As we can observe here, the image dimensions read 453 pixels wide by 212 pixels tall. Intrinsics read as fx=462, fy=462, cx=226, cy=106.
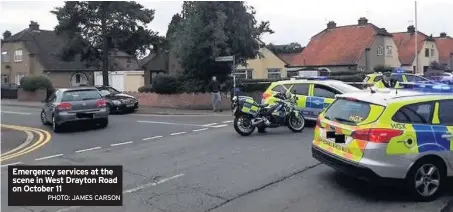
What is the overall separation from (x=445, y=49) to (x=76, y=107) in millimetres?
64735

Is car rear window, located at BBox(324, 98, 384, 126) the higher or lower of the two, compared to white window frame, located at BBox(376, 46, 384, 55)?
lower

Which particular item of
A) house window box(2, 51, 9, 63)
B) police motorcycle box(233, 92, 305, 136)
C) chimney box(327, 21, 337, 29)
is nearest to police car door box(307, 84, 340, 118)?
police motorcycle box(233, 92, 305, 136)

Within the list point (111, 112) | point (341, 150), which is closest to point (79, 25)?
point (111, 112)

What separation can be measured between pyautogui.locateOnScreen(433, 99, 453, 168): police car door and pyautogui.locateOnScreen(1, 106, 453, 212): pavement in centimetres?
66

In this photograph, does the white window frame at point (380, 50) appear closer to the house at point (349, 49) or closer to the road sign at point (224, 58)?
the house at point (349, 49)

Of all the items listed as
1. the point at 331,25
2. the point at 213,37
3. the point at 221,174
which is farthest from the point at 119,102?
the point at 331,25

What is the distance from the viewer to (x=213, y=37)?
858 inches

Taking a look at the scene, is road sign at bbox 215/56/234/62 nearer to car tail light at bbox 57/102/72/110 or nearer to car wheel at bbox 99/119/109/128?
car wheel at bbox 99/119/109/128

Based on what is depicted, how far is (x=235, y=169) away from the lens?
319 inches

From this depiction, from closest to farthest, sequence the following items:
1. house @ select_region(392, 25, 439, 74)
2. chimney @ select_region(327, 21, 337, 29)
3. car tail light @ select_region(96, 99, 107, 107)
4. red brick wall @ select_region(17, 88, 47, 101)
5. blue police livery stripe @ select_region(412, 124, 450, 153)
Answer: blue police livery stripe @ select_region(412, 124, 450, 153) < car tail light @ select_region(96, 99, 107, 107) < red brick wall @ select_region(17, 88, 47, 101) < chimney @ select_region(327, 21, 337, 29) < house @ select_region(392, 25, 439, 74)

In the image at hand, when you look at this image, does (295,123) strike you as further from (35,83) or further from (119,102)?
(35,83)

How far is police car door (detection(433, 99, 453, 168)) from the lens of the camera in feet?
20.4

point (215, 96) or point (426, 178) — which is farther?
point (215, 96)

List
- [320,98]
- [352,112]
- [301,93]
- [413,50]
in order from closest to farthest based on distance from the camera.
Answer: [352,112] → [320,98] → [301,93] → [413,50]
